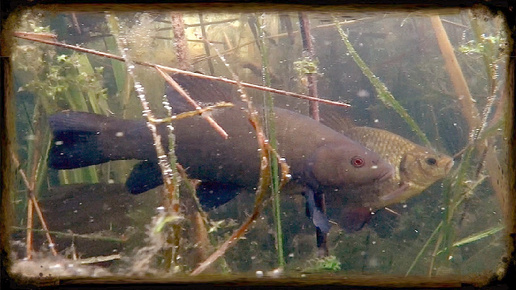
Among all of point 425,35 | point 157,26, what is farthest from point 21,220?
point 425,35

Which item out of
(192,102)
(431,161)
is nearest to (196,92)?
(192,102)

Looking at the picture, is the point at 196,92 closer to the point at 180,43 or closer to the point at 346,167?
the point at 180,43

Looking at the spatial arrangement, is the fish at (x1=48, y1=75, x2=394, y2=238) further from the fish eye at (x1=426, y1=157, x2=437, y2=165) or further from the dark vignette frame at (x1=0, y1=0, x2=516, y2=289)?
the dark vignette frame at (x1=0, y1=0, x2=516, y2=289)

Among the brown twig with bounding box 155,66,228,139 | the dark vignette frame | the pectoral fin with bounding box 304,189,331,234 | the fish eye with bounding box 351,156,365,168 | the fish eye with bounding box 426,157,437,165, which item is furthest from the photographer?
the fish eye with bounding box 426,157,437,165

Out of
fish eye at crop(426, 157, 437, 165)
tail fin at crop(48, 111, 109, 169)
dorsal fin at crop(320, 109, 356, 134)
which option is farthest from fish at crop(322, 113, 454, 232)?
tail fin at crop(48, 111, 109, 169)

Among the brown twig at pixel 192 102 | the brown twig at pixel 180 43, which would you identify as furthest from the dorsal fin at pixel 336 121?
the brown twig at pixel 192 102

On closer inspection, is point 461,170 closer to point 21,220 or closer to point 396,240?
point 396,240
